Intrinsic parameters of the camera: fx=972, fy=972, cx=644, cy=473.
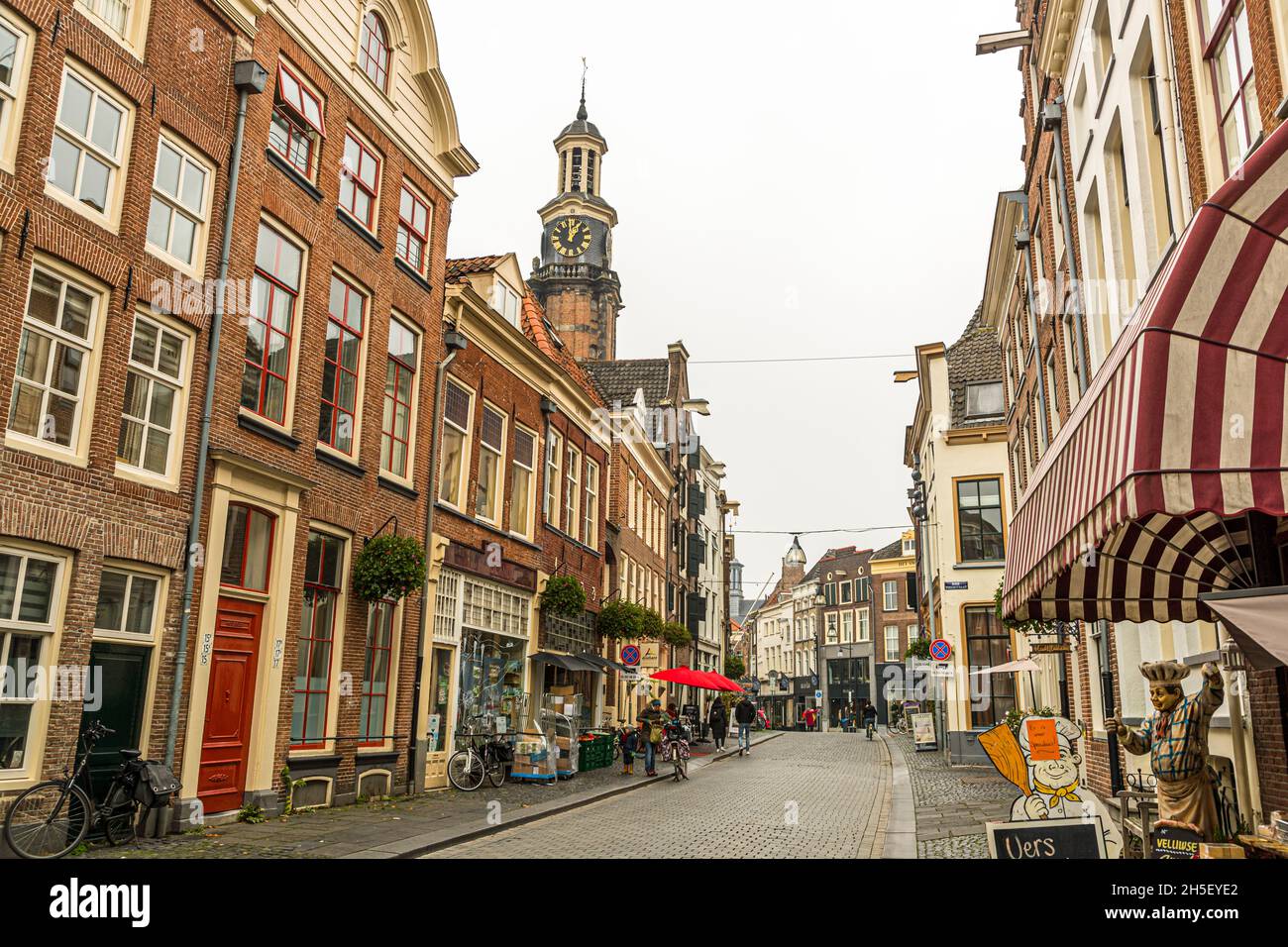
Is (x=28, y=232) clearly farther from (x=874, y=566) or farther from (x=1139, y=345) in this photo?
(x=874, y=566)

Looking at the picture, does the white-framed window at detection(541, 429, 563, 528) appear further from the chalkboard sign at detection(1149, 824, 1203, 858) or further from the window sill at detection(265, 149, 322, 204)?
the chalkboard sign at detection(1149, 824, 1203, 858)

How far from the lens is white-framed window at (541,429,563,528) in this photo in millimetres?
22953

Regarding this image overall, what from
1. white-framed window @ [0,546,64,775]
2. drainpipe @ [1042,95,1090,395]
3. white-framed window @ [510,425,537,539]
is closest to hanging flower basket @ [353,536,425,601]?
white-framed window @ [0,546,64,775]

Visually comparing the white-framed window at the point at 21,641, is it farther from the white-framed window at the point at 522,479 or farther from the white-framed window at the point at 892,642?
the white-framed window at the point at 892,642

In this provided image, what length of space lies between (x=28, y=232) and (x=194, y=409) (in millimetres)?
2736

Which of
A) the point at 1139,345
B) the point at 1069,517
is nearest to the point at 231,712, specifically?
the point at 1069,517

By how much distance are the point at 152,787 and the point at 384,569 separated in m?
5.00

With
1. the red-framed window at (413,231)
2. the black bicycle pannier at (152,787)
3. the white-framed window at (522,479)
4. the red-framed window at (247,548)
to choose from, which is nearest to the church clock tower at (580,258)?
the white-framed window at (522,479)

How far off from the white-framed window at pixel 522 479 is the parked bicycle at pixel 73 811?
1144 centimetres

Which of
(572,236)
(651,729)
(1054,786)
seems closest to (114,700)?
(1054,786)

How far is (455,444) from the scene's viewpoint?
60.4 ft

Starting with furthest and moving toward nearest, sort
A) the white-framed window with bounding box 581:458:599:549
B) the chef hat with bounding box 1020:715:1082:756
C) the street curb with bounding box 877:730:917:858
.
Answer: the white-framed window with bounding box 581:458:599:549 < the street curb with bounding box 877:730:917:858 < the chef hat with bounding box 1020:715:1082:756

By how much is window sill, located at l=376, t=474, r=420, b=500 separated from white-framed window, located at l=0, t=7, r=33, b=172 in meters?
7.16

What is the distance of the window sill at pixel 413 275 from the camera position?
1634 centimetres
